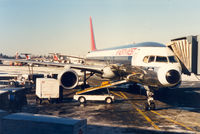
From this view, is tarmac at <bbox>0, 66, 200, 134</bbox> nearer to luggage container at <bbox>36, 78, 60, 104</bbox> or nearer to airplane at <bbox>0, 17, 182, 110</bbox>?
luggage container at <bbox>36, 78, 60, 104</bbox>

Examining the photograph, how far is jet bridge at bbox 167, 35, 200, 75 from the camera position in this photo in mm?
15188

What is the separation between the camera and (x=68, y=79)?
64.6 feet

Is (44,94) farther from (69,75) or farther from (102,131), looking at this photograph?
(102,131)

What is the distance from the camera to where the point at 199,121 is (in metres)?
14.4

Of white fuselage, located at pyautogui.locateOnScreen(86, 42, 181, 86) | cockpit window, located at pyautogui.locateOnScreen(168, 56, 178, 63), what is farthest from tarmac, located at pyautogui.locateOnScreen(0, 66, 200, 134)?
cockpit window, located at pyautogui.locateOnScreen(168, 56, 178, 63)

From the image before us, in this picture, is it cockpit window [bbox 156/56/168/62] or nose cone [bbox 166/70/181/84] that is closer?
nose cone [bbox 166/70/181/84]

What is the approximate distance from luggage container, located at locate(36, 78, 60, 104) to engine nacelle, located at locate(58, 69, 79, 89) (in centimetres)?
60

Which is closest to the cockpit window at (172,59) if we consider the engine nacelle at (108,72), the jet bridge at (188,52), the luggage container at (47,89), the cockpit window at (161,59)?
the cockpit window at (161,59)

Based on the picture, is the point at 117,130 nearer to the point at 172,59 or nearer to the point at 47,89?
the point at 172,59

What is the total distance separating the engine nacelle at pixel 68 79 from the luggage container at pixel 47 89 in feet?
1.98

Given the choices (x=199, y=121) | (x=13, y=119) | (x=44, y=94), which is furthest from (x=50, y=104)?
(x=199, y=121)

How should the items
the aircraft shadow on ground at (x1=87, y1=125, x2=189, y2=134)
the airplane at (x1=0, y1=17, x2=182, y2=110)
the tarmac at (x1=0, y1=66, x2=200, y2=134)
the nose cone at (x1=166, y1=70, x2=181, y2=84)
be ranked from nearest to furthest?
the aircraft shadow on ground at (x1=87, y1=125, x2=189, y2=134)
the tarmac at (x1=0, y1=66, x2=200, y2=134)
the nose cone at (x1=166, y1=70, x2=181, y2=84)
the airplane at (x1=0, y1=17, x2=182, y2=110)

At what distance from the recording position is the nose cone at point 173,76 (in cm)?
1288

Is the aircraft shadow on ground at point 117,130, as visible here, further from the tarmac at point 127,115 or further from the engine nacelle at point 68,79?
the engine nacelle at point 68,79
